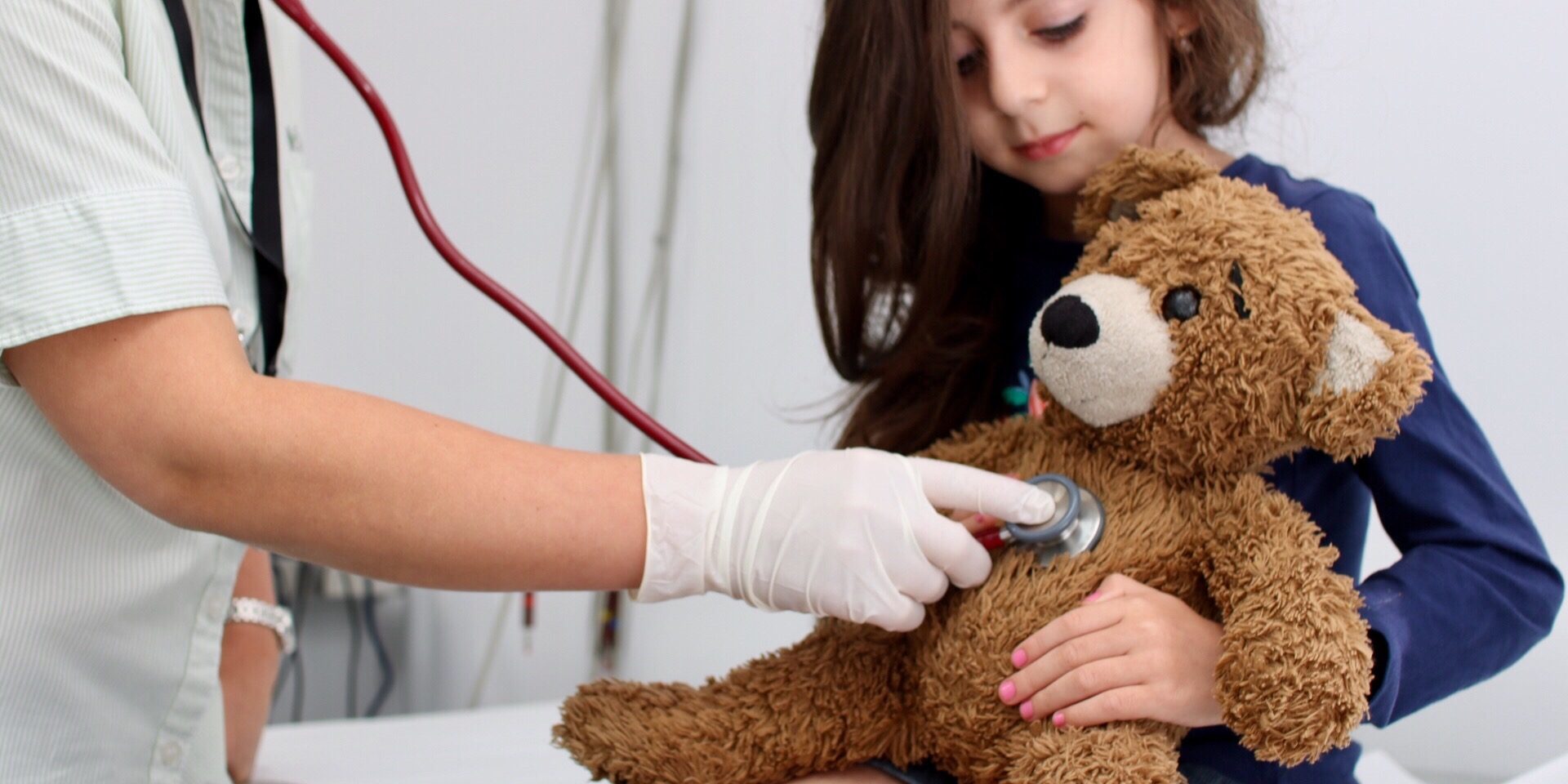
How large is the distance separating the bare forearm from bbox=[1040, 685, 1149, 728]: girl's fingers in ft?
0.96

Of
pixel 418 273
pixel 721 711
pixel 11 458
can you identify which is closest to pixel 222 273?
pixel 11 458

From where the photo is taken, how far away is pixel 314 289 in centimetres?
173

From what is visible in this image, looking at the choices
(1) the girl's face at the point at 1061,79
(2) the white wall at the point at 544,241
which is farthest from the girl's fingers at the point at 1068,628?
(2) the white wall at the point at 544,241

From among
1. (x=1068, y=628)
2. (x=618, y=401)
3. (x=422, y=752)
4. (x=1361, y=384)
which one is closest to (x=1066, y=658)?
(x=1068, y=628)

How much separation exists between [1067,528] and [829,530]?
0.15 m

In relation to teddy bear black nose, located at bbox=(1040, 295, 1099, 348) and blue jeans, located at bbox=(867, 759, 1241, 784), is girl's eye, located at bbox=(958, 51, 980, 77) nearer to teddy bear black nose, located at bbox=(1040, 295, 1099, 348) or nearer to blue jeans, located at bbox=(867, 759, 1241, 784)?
teddy bear black nose, located at bbox=(1040, 295, 1099, 348)

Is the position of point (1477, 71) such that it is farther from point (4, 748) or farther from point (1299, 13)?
point (4, 748)

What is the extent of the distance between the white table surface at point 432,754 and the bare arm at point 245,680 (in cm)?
6

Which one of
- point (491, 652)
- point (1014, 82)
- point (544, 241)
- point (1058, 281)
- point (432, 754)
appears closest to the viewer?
point (1014, 82)

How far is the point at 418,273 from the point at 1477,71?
4.37 feet

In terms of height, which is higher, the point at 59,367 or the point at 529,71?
the point at 529,71

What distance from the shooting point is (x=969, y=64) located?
0.95 m

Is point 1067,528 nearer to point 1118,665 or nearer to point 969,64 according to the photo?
point 1118,665

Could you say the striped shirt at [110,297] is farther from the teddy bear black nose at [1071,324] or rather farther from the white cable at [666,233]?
the white cable at [666,233]
